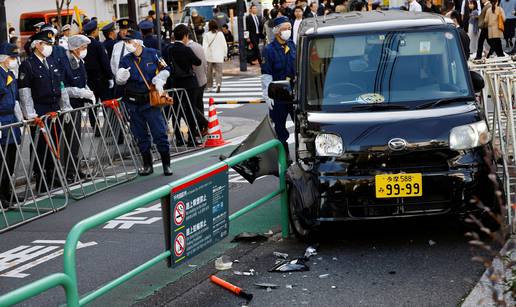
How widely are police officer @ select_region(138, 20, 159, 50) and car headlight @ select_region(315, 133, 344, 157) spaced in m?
8.67

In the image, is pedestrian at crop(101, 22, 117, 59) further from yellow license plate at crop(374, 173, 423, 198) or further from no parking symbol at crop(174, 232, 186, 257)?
no parking symbol at crop(174, 232, 186, 257)

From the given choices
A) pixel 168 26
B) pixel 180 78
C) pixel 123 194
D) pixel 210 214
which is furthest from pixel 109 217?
pixel 168 26

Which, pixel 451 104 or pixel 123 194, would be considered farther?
pixel 123 194

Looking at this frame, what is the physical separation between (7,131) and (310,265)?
4.70m

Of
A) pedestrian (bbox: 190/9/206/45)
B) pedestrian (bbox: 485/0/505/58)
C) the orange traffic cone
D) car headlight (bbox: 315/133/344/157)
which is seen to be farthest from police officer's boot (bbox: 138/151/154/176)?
pedestrian (bbox: 190/9/206/45)

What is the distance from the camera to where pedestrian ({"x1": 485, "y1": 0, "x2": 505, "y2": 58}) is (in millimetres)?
24609

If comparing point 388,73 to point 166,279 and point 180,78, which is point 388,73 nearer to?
point 166,279

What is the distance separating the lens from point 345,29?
29.7 ft

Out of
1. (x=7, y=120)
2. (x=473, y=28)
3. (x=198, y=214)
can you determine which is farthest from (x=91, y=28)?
(x=473, y=28)

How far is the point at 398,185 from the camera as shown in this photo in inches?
304

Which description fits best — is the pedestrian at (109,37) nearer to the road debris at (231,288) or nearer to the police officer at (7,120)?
the police officer at (7,120)

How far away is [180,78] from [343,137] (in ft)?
25.8

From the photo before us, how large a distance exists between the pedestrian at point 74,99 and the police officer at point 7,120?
31.5 inches

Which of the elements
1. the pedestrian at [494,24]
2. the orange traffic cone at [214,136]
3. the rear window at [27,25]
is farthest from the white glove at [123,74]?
the rear window at [27,25]
